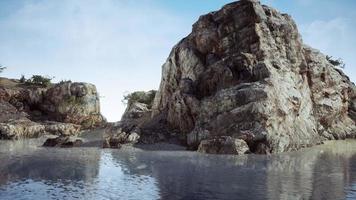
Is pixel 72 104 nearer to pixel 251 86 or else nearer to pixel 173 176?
pixel 251 86

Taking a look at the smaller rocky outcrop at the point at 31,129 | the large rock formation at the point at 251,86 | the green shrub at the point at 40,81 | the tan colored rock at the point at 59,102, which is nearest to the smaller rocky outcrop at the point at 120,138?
the large rock formation at the point at 251,86

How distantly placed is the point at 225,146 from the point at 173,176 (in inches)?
740

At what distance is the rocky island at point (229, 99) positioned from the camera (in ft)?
177

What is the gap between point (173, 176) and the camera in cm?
3134

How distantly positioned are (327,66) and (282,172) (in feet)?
174

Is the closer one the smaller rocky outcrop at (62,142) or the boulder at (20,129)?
the smaller rocky outcrop at (62,142)

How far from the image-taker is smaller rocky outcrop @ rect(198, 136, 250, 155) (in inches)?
1913

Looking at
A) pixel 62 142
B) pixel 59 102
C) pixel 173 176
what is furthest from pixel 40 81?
pixel 173 176

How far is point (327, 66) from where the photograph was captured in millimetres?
81250

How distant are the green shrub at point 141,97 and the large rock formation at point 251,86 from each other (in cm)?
2180

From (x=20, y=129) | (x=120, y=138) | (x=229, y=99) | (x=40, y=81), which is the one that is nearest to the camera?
(x=229, y=99)

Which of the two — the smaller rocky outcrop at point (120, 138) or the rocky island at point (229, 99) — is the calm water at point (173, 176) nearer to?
the rocky island at point (229, 99)

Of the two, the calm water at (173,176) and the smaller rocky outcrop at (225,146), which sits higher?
the smaller rocky outcrop at (225,146)

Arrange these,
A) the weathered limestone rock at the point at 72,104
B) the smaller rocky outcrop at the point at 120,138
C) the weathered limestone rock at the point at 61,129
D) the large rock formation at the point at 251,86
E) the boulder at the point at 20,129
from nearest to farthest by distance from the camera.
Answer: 1. the large rock formation at the point at 251,86
2. the smaller rocky outcrop at the point at 120,138
3. the boulder at the point at 20,129
4. the weathered limestone rock at the point at 61,129
5. the weathered limestone rock at the point at 72,104
